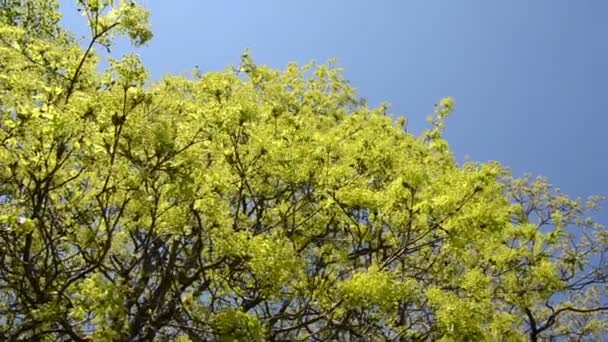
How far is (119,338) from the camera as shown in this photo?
7.34 metres

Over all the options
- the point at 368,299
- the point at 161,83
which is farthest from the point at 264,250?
the point at 161,83

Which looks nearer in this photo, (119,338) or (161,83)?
(119,338)

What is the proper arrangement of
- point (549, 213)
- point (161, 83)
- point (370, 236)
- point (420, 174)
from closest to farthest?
point (420, 174), point (370, 236), point (161, 83), point (549, 213)

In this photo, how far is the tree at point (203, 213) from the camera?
6570 millimetres

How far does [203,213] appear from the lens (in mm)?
7625

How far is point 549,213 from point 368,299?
1275 centimetres

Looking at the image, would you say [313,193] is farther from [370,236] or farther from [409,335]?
[409,335]

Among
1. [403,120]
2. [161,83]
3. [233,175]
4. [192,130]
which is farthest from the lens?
[403,120]

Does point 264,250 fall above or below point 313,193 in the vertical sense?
below

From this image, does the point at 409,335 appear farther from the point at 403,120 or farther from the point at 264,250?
the point at 403,120

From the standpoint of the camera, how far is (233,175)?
27.7ft

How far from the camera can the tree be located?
6570 mm

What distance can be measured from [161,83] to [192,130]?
499 centimetres

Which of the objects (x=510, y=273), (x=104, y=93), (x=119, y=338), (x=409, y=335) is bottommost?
(x=119, y=338)
